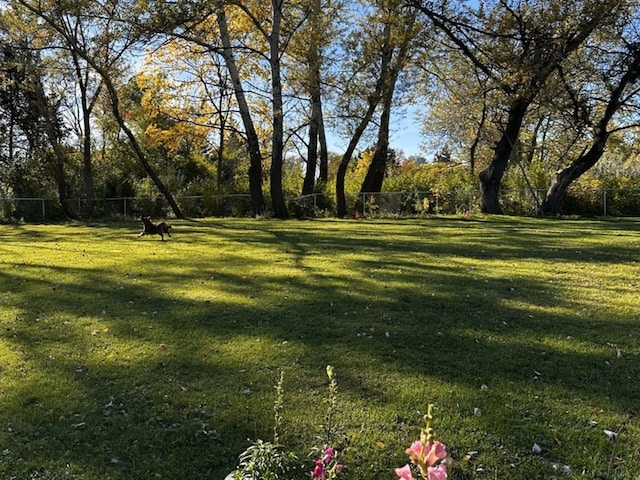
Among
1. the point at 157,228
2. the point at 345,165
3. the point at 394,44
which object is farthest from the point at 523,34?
the point at 157,228

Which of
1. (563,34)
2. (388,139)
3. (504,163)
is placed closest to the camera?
(563,34)

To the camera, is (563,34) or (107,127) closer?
(563,34)

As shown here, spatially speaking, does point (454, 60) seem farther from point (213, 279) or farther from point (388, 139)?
point (213, 279)

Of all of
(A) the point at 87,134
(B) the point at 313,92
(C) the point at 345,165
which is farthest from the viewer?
(A) the point at 87,134

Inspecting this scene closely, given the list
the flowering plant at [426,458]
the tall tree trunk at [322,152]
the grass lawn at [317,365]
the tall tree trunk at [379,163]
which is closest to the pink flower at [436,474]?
the flowering plant at [426,458]

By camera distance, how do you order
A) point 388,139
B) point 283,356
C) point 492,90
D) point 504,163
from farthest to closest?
Answer: point 388,139 < point 504,163 < point 492,90 < point 283,356

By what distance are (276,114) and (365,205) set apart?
5347 millimetres

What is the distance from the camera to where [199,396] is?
312 centimetres

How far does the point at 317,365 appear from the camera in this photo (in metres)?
3.53

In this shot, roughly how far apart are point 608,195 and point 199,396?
1950cm

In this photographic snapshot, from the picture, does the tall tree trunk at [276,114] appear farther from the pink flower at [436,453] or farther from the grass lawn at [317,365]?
the pink flower at [436,453]

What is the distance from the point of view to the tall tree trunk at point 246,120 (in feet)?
54.8

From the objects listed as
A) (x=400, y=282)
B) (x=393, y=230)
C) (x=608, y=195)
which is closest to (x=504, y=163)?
(x=608, y=195)

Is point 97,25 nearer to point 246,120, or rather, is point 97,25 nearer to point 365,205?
point 246,120
